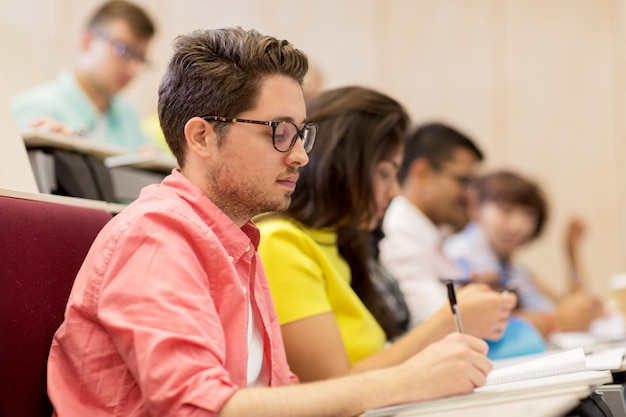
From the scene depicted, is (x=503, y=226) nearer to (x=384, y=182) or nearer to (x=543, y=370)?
(x=384, y=182)

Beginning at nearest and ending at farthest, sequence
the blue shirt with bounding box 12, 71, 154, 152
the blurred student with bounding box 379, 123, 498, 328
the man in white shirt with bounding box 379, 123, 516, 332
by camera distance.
Result: the man in white shirt with bounding box 379, 123, 516, 332
the blurred student with bounding box 379, 123, 498, 328
the blue shirt with bounding box 12, 71, 154, 152

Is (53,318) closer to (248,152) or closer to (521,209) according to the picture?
(248,152)

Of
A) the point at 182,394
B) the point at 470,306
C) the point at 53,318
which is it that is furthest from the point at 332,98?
the point at 182,394

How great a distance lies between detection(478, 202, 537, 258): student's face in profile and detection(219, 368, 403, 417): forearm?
94.7 inches

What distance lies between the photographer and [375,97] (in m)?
1.71

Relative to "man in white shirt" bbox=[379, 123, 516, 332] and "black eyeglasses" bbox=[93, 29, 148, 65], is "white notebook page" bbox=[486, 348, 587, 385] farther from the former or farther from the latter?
"black eyeglasses" bbox=[93, 29, 148, 65]

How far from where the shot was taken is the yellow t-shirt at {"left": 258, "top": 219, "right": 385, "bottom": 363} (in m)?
1.47

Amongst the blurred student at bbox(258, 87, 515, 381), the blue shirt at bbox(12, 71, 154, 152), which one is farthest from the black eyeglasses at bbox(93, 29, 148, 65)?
the blurred student at bbox(258, 87, 515, 381)

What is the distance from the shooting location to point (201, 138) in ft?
3.73

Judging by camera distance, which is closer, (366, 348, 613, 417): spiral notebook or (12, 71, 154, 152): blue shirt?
(366, 348, 613, 417): spiral notebook

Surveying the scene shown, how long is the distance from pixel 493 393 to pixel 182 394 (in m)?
0.39

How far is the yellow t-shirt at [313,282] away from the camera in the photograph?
4.81ft

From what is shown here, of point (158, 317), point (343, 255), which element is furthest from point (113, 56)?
point (158, 317)

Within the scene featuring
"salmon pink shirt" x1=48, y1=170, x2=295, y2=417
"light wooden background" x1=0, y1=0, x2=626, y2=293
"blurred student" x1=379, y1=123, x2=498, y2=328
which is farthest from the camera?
"light wooden background" x1=0, y1=0, x2=626, y2=293
